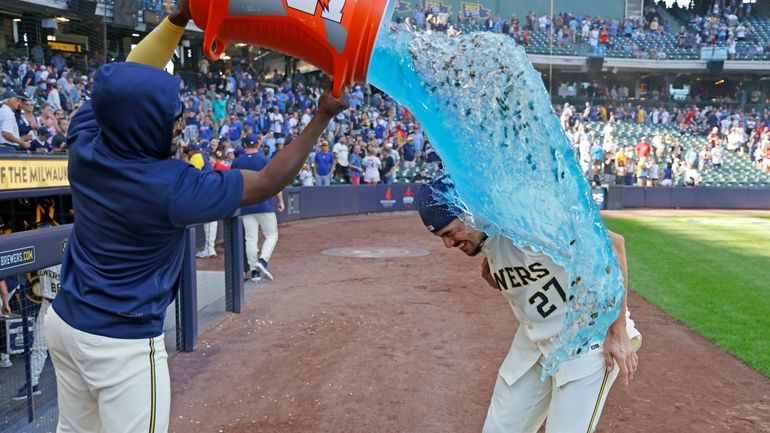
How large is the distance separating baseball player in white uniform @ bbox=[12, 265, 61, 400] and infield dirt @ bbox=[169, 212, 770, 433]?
2.97 feet

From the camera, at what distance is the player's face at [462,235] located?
2.91 m

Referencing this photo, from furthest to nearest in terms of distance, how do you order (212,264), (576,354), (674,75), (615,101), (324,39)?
(674,75), (615,101), (212,264), (576,354), (324,39)

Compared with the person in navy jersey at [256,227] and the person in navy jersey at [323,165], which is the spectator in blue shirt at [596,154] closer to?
the person in navy jersey at [323,165]

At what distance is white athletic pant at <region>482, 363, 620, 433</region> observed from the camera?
2816 mm

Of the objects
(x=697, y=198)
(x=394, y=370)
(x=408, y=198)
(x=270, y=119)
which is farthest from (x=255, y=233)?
(x=697, y=198)

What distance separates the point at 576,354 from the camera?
2.69 m

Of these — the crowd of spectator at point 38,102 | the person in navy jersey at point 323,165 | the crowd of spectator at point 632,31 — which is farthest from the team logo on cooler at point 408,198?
the crowd of spectator at point 632,31

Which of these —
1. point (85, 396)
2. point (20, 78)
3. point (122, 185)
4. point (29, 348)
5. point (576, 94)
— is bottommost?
point (29, 348)

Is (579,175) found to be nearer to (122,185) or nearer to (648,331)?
(122,185)

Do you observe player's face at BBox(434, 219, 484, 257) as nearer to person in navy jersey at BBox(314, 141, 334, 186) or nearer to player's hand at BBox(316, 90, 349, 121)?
player's hand at BBox(316, 90, 349, 121)

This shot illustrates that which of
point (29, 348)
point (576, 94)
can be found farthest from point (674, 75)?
point (29, 348)

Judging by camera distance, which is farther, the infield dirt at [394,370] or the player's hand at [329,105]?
the infield dirt at [394,370]

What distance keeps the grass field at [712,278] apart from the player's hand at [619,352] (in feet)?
12.4

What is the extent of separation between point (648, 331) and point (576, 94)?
3114 cm
